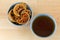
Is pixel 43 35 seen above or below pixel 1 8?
below

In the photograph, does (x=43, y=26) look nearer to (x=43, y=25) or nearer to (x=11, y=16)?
(x=43, y=25)

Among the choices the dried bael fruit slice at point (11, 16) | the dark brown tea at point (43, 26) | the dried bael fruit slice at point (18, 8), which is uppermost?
the dried bael fruit slice at point (18, 8)

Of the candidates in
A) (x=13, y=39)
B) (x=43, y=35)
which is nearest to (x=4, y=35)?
(x=13, y=39)

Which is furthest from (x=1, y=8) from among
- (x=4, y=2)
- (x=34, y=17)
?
(x=34, y=17)

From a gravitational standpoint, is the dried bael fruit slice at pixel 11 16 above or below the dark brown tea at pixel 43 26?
above

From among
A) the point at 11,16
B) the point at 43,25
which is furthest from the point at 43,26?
the point at 11,16

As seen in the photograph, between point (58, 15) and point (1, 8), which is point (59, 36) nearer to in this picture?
point (58, 15)
